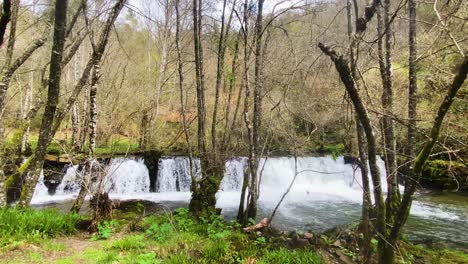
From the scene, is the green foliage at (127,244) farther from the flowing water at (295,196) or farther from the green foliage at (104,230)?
the flowing water at (295,196)

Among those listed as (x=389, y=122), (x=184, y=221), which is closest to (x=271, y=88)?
(x=389, y=122)

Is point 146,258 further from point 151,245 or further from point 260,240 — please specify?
point 260,240

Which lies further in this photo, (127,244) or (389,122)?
(389,122)

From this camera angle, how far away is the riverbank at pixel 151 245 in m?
4.21

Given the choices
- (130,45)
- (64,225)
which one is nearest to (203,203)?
(64,225)

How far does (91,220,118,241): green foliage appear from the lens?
16.8 feet

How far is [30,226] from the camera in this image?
4762mm

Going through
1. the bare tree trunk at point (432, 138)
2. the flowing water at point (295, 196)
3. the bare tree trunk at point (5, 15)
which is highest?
the bare tree trunk at point (5, 15)

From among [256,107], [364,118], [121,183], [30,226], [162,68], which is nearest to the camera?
[364,118]

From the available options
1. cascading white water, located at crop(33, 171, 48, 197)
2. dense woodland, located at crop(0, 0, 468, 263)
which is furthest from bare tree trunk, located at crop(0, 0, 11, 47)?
cascading white water, located at crop(33, 171, 48, 197)

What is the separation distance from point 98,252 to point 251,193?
11.0 feet

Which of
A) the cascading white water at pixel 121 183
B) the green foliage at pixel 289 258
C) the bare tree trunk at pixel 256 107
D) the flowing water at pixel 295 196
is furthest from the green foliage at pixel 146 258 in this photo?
the cascading white water at pixel 121 183

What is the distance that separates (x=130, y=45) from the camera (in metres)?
20.1

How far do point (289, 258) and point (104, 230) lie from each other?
2.99 metres
